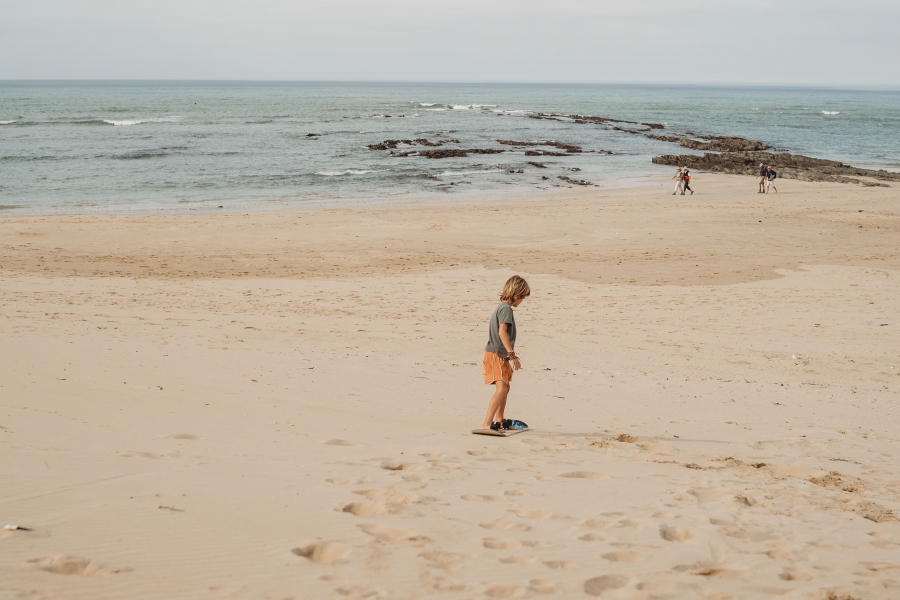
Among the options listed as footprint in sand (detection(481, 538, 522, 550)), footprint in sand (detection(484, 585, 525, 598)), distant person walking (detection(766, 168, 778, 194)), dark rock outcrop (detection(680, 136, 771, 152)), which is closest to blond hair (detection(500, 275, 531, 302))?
footprint in sand (detection(481, 538, 522, 550))

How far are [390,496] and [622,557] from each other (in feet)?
4.87

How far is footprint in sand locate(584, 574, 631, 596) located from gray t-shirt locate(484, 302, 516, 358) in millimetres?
2738

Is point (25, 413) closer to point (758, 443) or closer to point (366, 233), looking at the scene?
point (758, 443)

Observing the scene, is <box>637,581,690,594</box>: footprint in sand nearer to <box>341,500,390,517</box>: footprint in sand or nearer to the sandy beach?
the sandy beach

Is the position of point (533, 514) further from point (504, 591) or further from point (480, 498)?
point (504, 591)

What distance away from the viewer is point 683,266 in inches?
612

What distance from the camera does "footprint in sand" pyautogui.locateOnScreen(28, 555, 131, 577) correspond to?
3.55 metres

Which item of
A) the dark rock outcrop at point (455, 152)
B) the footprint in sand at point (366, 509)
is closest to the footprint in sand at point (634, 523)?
the footprint in sand at point (366, 509)

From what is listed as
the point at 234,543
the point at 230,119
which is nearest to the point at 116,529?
the point at 234,543

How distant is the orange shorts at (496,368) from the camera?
659 cm

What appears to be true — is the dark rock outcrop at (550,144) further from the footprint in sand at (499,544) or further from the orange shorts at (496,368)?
the footprint in sand at (499,544)

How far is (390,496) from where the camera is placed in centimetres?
474

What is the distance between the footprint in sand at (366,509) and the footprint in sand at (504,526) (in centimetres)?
61

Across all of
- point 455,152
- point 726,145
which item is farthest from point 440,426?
point 726,145
